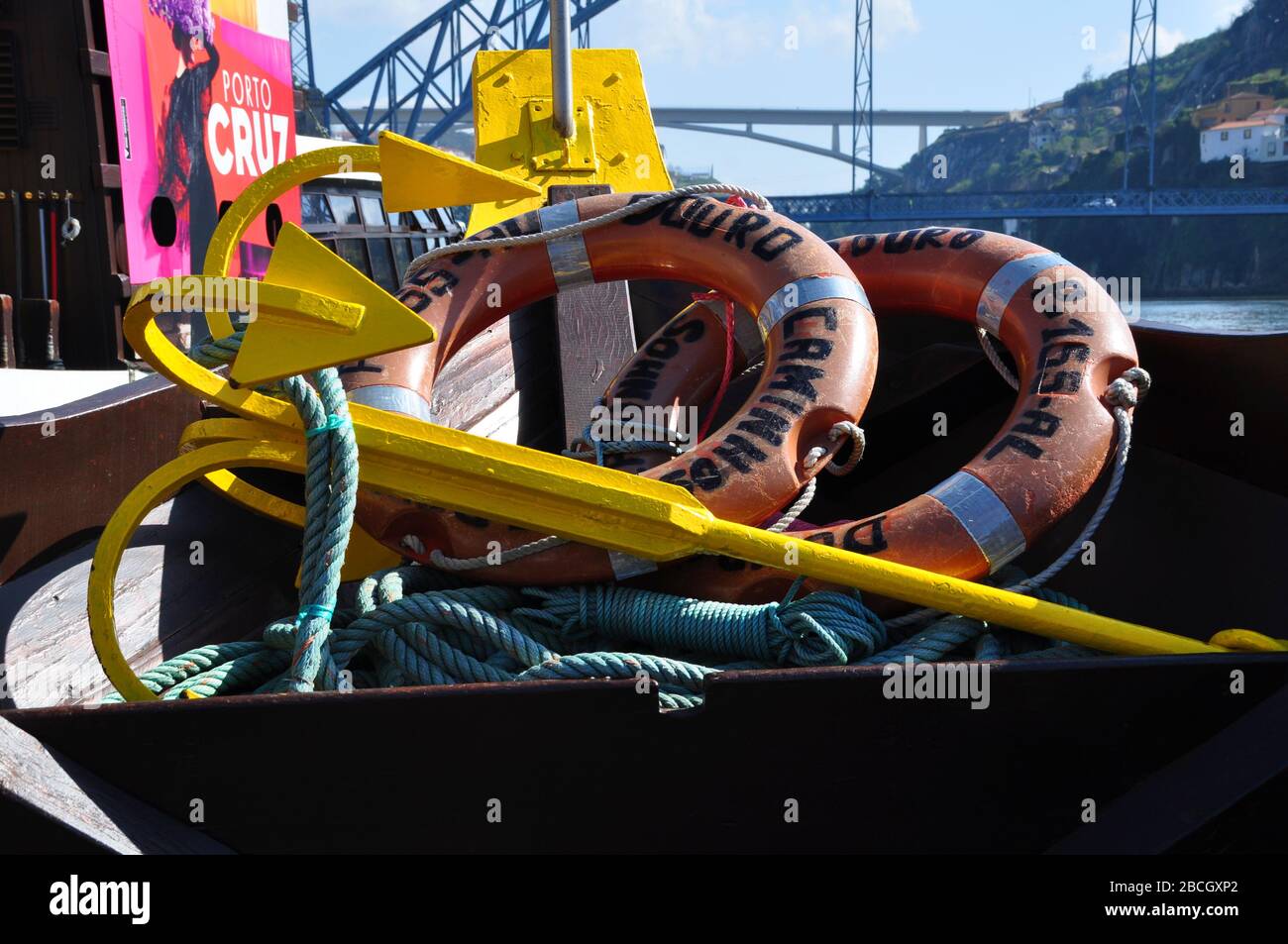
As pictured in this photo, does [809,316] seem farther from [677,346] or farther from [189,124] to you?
[189,124]

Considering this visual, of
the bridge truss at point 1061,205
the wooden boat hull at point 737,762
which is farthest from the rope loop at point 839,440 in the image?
the bridge truss at point 1061,205

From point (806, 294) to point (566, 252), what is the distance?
2.34ft

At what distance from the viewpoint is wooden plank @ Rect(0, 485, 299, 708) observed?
2.16 m

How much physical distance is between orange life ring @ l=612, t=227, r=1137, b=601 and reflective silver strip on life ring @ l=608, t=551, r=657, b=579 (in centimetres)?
8

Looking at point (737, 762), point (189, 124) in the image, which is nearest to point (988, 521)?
point (737, 762)

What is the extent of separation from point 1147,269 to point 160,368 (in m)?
45.1

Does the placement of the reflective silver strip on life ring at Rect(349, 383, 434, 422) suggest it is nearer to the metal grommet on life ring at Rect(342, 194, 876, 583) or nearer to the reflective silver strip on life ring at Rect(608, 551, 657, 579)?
the metal grommet on life ring at Rect(342, 194, 876, 583)

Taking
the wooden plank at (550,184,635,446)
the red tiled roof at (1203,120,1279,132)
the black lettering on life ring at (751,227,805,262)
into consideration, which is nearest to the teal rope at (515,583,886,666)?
the black lettering on life ring at (751,227,805,262)

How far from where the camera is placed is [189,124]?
5660mm

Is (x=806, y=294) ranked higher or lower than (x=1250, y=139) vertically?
lower

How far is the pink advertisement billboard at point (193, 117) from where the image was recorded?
5.09 m
